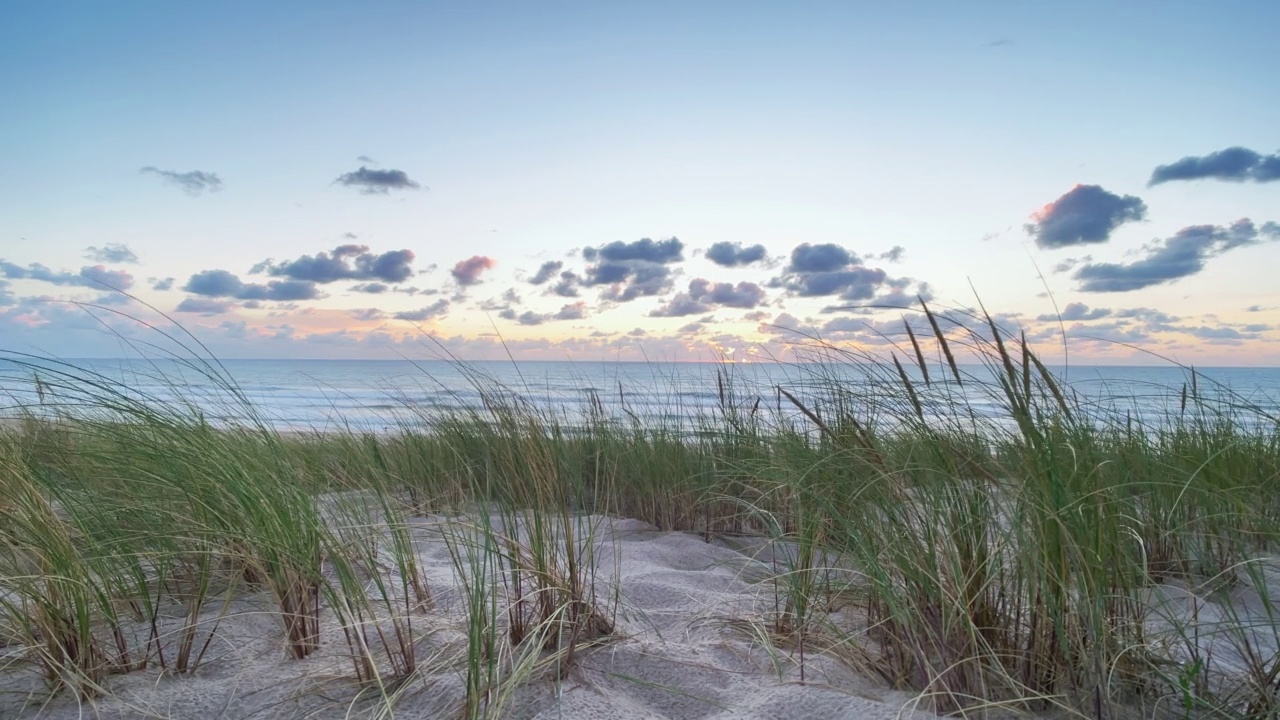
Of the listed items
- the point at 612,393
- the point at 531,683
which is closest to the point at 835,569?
the point at 531,683

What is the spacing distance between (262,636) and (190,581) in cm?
41

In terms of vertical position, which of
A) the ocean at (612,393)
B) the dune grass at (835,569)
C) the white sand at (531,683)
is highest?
the ocean at (612,393)

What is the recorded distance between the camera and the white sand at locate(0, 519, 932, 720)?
1.69 metres

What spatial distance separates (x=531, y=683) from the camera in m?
1.75

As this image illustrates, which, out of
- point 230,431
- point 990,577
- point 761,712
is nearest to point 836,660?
point 761,712

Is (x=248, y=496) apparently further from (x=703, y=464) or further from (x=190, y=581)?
(x=703, y=464)

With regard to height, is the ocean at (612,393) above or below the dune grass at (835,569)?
above

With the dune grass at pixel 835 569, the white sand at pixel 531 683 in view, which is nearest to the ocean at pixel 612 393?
the dune grass at pixel 835 569

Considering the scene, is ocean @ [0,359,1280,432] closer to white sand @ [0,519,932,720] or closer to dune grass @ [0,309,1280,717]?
dune grass @ [0,309,1280,717]

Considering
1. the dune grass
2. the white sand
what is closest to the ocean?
the dune grass

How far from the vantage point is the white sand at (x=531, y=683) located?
169cm

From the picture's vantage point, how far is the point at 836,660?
1923mm

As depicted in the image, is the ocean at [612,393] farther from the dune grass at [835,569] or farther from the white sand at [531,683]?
the white sand at [531,683]

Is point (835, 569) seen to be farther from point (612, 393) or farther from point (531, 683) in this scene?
point (612, 393)
